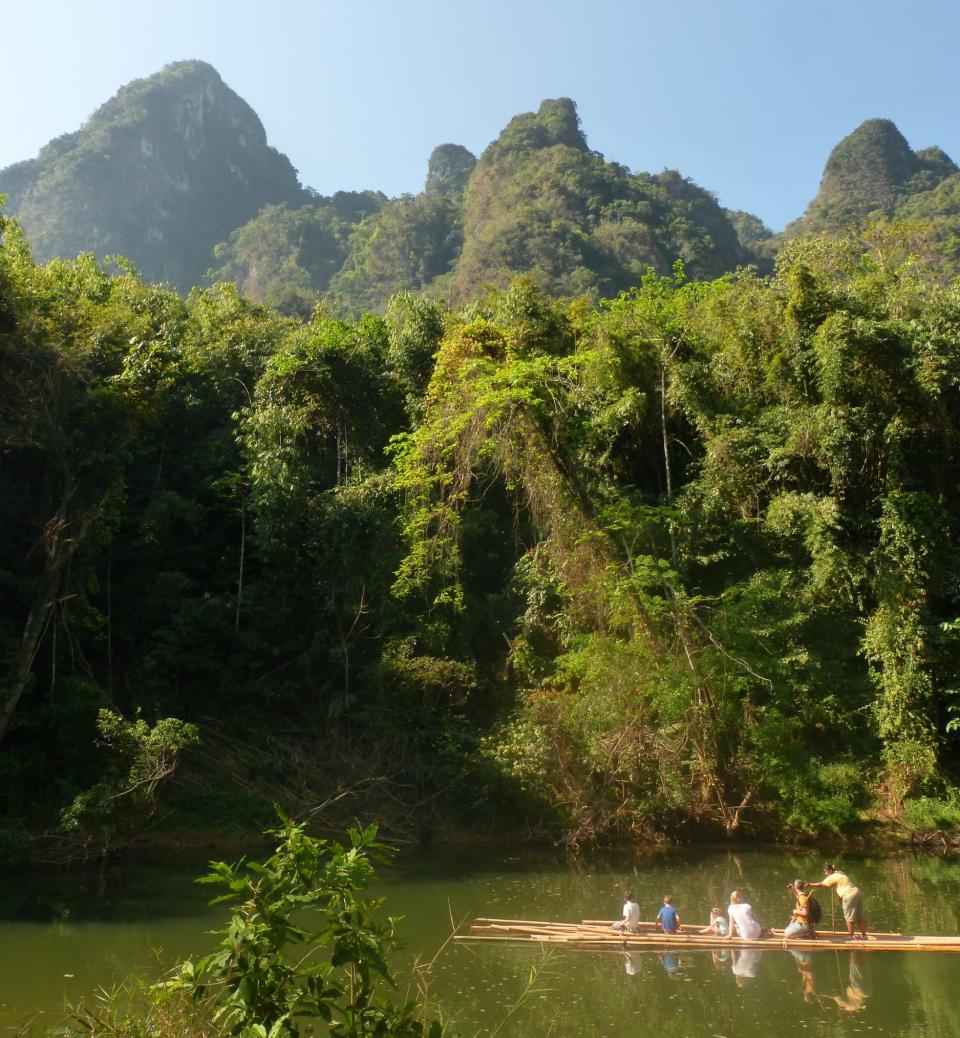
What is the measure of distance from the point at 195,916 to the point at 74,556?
6723 millimetres

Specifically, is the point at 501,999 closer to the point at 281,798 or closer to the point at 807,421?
the point at 281,798

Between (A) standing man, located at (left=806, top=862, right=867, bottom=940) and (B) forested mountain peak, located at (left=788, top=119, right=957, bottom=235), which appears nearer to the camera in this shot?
(A) standing man, located at (left=806, top=862, right=867, bottom=940)

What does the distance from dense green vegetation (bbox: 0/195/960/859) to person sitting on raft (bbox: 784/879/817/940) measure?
13.8 ft

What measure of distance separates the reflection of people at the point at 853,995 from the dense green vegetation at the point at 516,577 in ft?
17.3

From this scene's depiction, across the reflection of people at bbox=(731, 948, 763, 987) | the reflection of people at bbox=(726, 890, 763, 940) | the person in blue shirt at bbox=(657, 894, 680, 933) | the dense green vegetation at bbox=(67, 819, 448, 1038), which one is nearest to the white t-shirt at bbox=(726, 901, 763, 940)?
the reflection of people at bbox=(726, 890, 763, 940)

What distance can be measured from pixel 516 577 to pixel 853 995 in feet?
30.6

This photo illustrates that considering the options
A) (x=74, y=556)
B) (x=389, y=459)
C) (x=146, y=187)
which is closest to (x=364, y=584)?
(x=389, y=459)

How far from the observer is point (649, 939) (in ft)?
28.9

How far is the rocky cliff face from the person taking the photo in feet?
187

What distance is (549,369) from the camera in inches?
581

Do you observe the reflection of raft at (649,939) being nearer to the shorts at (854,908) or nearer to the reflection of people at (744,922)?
the reflection of people at (744,922)

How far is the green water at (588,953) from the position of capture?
279 inches

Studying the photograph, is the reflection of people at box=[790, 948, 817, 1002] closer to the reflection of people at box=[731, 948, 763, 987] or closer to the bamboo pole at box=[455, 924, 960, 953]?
the bamboo pole at box=[455, 924, 960, 953]

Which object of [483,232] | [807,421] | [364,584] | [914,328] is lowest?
[364,584]
